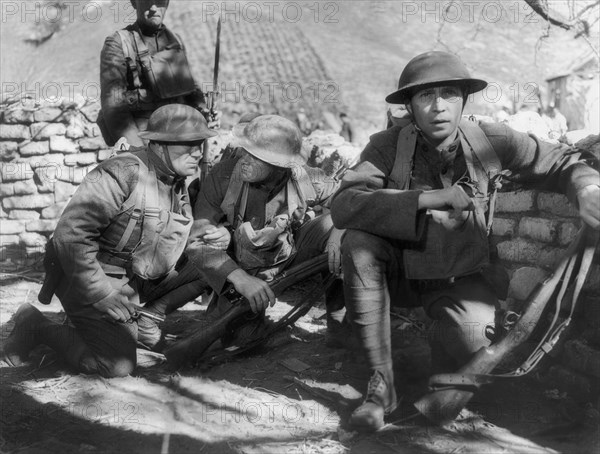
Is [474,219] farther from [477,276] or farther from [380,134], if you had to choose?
[380,134]

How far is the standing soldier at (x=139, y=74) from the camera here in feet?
18.2

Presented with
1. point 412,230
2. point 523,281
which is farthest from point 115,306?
point 523,281

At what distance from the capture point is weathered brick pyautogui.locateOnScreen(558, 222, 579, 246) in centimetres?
325

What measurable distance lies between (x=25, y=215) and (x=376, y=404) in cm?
555

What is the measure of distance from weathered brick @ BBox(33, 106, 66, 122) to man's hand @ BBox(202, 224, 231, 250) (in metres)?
4.16

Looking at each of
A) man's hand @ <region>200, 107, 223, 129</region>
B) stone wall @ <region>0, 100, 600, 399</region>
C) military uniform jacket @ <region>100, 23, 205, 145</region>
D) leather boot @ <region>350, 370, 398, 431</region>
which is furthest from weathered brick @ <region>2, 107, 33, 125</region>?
leather boot @ <region>350, 370, 398, 431</region>

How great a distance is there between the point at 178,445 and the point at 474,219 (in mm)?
1764

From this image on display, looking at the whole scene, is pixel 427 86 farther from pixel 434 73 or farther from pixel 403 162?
pixel 403 162

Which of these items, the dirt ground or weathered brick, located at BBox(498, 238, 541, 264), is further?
weathered brick, located at BBox(498, 238, 541, 264)

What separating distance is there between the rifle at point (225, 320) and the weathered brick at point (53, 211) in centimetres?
385

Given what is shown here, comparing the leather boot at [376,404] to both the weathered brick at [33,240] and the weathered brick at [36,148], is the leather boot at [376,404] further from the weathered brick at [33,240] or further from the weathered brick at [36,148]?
the weathered brick at [36,148]

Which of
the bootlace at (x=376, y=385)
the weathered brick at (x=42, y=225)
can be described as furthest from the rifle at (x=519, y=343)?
the weathered brick at (x=42, y=225)

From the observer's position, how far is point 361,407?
9.49 feet

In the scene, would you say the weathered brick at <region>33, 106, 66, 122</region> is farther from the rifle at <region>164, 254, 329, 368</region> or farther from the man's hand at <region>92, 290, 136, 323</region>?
the rifle at <region>164, 254, 329, 368</region>
